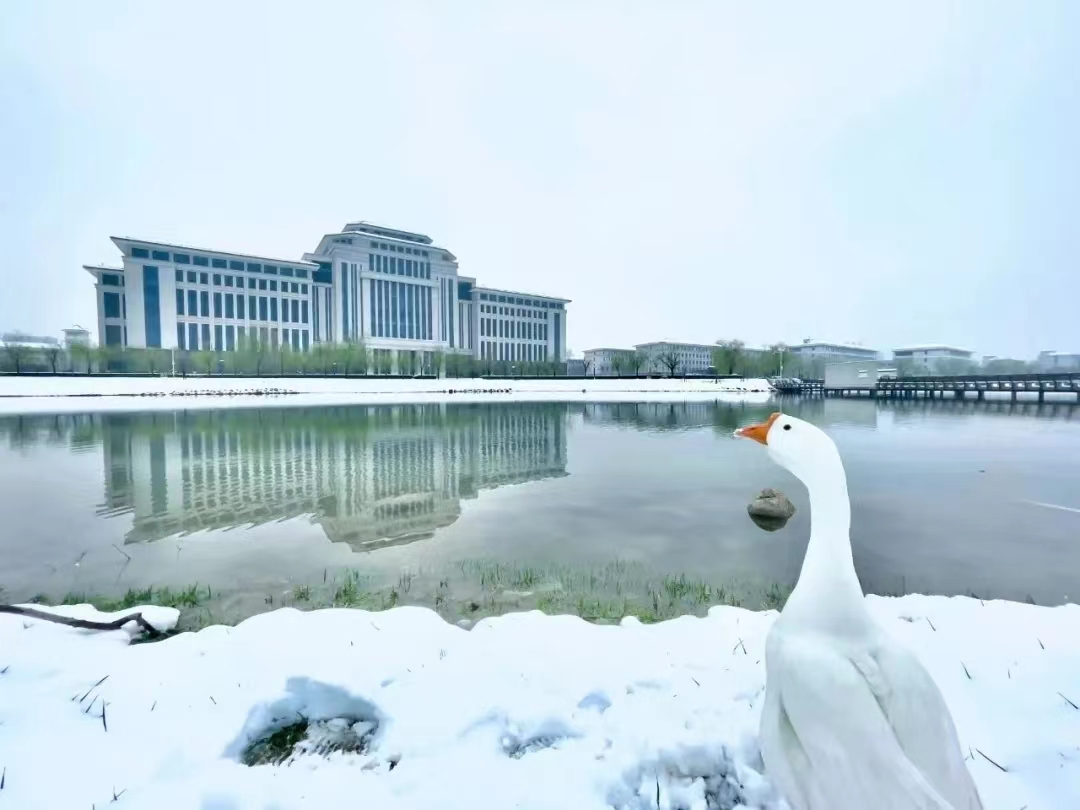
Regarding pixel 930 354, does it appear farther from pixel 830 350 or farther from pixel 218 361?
pixel 218 361

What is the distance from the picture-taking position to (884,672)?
7.19 ft

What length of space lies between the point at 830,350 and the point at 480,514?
18728cm

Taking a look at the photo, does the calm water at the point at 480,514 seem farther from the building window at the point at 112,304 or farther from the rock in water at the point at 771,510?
the building window at the point at 112,304

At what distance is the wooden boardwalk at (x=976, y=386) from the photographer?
5284cm

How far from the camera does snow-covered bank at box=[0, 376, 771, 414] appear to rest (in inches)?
1780

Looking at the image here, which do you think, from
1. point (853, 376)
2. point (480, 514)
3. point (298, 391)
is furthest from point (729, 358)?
point (480, 514)

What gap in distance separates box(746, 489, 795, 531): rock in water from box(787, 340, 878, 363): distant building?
161 meters

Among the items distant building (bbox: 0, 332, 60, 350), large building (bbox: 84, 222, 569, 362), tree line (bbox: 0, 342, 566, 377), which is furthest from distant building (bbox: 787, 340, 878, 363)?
distant building (bbox: 0, 332, 60, 350)

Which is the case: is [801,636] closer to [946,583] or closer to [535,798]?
[535,798]

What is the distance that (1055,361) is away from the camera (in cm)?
12606

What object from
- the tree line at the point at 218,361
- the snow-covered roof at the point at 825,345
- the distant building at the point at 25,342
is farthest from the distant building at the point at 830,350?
the distant building at the point at 25,342

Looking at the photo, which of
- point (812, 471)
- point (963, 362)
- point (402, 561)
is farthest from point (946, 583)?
point (963, 362)

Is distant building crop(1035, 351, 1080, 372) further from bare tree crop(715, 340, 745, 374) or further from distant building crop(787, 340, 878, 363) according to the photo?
bare tree crop(715, 340, 745, 374)

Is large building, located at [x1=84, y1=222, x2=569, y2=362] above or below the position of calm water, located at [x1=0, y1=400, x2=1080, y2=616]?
above
